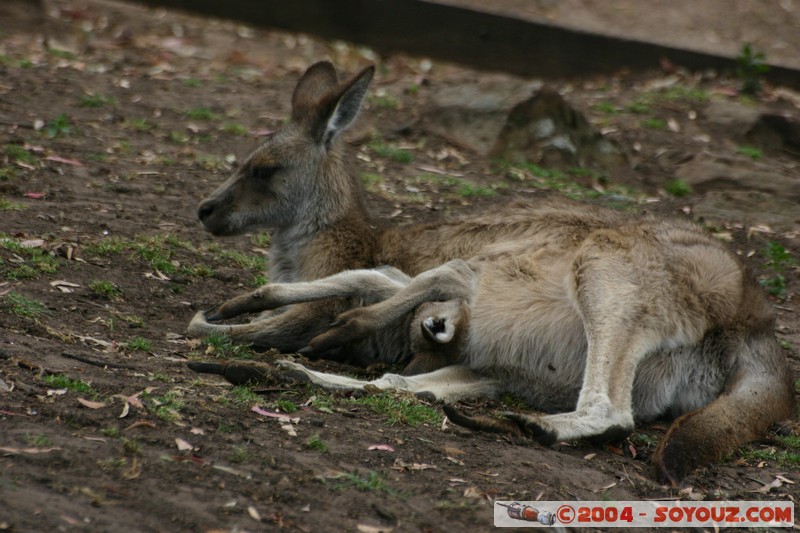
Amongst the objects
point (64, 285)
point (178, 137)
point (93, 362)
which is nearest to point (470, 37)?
point (178, 137)

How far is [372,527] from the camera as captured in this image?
3375 mm

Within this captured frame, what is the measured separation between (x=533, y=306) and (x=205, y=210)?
203 centimetres

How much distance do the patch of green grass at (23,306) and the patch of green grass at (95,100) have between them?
4454 mm

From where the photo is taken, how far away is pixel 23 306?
4.89 meters

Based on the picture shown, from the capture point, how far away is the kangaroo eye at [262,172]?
6.04 metres

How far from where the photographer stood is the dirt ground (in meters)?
3.47

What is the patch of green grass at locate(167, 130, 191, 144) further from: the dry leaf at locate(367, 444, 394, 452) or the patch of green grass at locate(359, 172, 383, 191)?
the dry leaf at locate(367, 444, 394, 452)

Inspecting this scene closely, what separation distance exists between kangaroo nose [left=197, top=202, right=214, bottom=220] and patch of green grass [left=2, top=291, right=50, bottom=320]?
1211 millimetres

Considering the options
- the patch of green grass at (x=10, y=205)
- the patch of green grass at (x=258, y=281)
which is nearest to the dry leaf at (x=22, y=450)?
the patch of green grass at (x=258, y=281)

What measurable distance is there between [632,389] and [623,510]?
0.98 meters

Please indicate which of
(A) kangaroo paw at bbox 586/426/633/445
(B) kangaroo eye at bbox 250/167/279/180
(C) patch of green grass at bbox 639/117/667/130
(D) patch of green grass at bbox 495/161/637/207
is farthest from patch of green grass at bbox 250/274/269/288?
(C) patch of green grass at bbox 639/117/667/130

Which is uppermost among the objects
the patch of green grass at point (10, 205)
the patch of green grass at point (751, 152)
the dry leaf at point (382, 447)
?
the patch of green grass at point (751, 152)

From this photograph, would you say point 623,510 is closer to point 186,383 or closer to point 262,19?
point 186,383

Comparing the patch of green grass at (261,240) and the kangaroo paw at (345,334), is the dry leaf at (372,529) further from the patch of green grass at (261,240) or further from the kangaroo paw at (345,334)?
the patch of green grass at (261,240)
